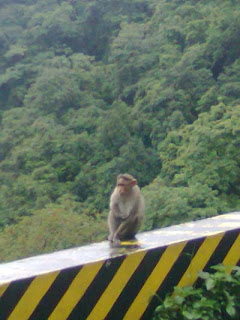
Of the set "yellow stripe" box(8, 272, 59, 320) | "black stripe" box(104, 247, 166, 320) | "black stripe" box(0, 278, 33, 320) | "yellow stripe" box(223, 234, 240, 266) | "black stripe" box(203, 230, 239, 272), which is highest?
"black stripe" box(0, 278, 33, 320)

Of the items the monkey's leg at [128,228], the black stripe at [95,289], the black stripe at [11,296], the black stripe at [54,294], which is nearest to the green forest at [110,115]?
the monkey's leg at [128,228]

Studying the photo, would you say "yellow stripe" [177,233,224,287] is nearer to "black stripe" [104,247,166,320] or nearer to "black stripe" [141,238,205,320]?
"black stripe" [141,238,205,320]

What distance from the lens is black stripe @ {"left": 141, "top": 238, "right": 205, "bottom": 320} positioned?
10.5 ft

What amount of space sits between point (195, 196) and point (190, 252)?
10721 mm

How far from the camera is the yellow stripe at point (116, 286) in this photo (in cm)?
306

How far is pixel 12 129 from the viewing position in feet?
73.4

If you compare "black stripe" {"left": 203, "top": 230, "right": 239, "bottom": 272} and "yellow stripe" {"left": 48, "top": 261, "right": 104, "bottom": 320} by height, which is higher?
"yellow stripe" {"left": 48, "top": 261, "right": 104, "bottom": 320}

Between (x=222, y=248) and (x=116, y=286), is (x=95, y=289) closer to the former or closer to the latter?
(x=116, y=286)

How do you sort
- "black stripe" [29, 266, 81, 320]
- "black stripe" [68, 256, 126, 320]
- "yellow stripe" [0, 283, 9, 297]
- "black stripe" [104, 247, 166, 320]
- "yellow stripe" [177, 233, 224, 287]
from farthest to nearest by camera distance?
"yellow stripe" [177, 233, 224, 287] < "black stripe" [104, 247, 166, 320] < "black stripe" [68, 256, 126, 320] < "black stripe" [29, 266, 81, 320] < "yellow stripe" [0, 283, 9, 297]

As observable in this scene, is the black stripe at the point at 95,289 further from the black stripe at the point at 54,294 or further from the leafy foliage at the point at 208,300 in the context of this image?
the leafy foliage at the point at 208,300

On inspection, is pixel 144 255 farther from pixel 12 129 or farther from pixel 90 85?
pixel 90 85

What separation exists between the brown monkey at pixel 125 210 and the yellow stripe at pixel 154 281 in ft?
2.59

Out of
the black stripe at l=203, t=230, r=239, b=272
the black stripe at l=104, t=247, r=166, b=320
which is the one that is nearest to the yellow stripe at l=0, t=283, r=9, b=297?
the black stripe at l=104, t=247, r=166, b=320

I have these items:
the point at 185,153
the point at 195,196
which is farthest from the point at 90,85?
the point at 195,196
